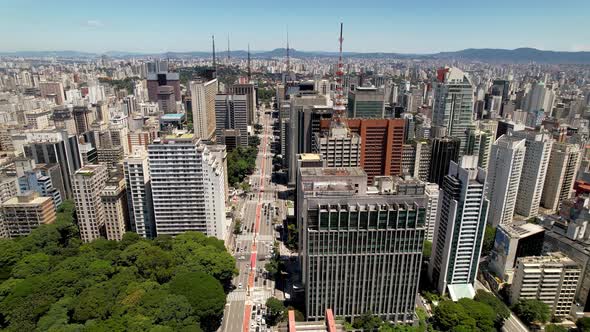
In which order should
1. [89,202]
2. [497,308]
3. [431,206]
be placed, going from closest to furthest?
1. [497,308]
2. [89,202]
3. [431,206]

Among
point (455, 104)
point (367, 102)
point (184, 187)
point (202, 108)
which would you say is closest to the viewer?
point (184, 187)

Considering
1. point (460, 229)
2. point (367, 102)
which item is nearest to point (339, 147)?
point (460, 229)

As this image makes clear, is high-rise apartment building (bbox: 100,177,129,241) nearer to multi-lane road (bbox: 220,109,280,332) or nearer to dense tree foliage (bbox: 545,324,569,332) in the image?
multi-lane road (bbox: 220,109,280,332)

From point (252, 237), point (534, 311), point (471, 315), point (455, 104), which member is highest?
point (455, 104)

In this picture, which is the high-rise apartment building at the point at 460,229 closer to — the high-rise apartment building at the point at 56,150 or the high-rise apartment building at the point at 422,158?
the high-rise apartment building at the point at 422,158

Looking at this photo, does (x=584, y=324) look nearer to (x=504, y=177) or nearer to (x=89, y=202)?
(x=504, y=177)

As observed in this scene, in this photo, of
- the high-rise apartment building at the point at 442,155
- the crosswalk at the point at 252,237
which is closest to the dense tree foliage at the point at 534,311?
the high-rise apartment building at the point at 442,155

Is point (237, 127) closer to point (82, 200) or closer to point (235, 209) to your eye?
point (235, 209)
